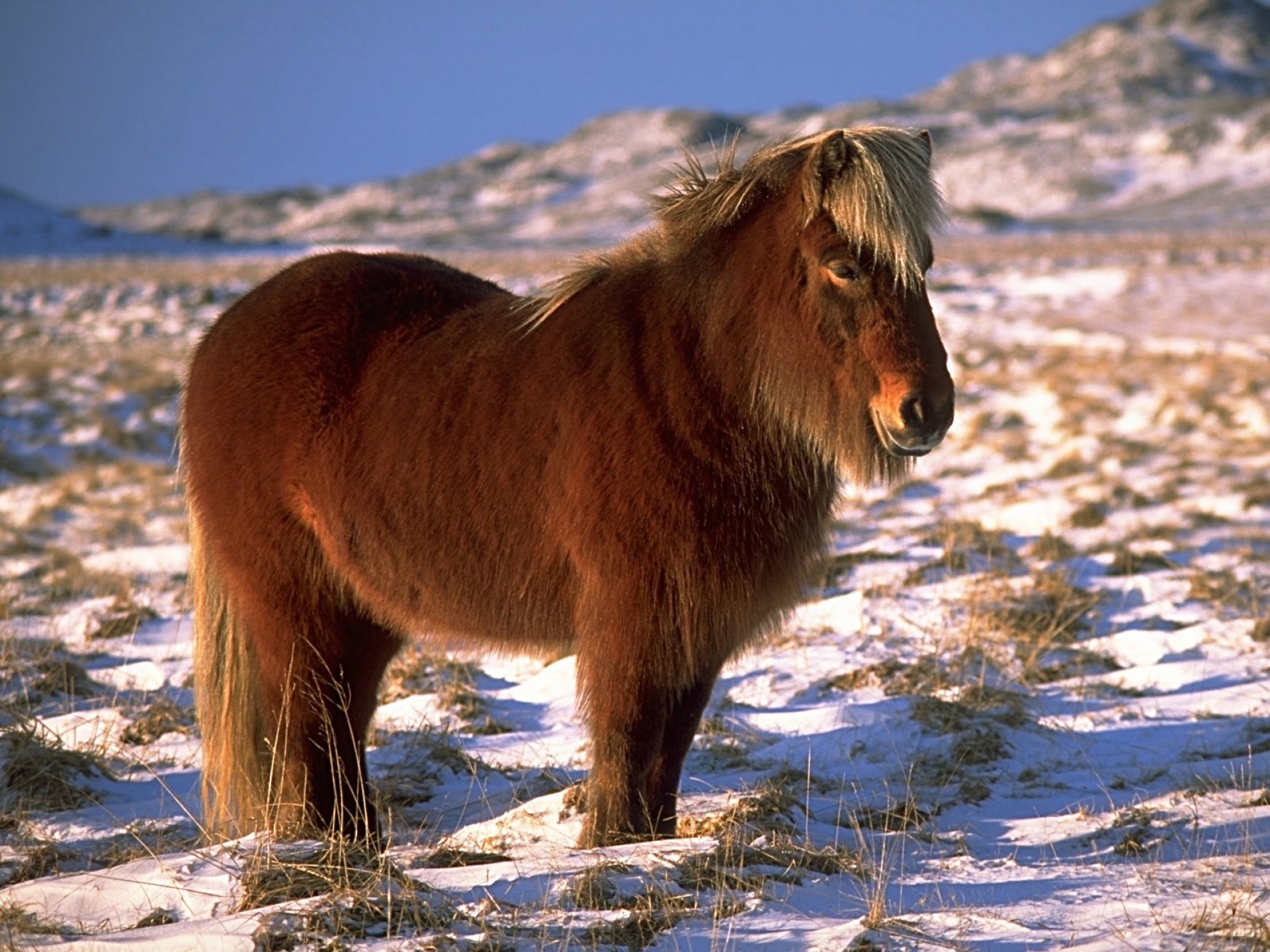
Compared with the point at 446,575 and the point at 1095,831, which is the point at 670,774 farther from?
the point at 1095,831

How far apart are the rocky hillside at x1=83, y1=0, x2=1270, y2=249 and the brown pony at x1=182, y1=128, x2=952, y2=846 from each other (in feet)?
171

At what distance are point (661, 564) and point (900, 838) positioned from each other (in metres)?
1.16

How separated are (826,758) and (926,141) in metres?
2.26

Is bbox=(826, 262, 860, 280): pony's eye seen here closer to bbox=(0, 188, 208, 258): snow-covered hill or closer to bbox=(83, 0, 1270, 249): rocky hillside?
bbox=(83, 0, 1270, 249): rocky hillside

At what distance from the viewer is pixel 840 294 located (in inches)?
130

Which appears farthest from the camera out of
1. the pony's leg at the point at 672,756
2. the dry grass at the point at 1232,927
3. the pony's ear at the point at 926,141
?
the pony's leg at the point at 672,756

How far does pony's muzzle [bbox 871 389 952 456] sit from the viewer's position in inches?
126

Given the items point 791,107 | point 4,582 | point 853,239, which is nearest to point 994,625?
point 853,239

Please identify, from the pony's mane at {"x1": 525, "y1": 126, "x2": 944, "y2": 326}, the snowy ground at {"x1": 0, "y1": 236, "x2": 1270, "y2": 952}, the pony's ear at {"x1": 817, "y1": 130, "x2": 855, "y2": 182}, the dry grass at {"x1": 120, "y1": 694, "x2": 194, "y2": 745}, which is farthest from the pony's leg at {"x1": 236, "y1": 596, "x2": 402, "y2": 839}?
the pony's ear at {"x1": 817, "y1": 130, "x2": 855, "y2": 182}

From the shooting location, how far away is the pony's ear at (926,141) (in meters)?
3.54

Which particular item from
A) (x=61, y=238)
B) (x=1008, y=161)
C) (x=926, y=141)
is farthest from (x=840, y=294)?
(x=1008, y=161)

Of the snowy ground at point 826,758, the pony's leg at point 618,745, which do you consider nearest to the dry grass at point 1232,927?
the snowy ground at point 826,758

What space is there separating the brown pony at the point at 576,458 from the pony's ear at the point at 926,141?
0.36 feet

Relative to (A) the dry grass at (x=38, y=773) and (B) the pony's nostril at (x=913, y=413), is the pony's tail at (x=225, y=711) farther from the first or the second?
(B) the pony's nostril at (x=913, y=413)
